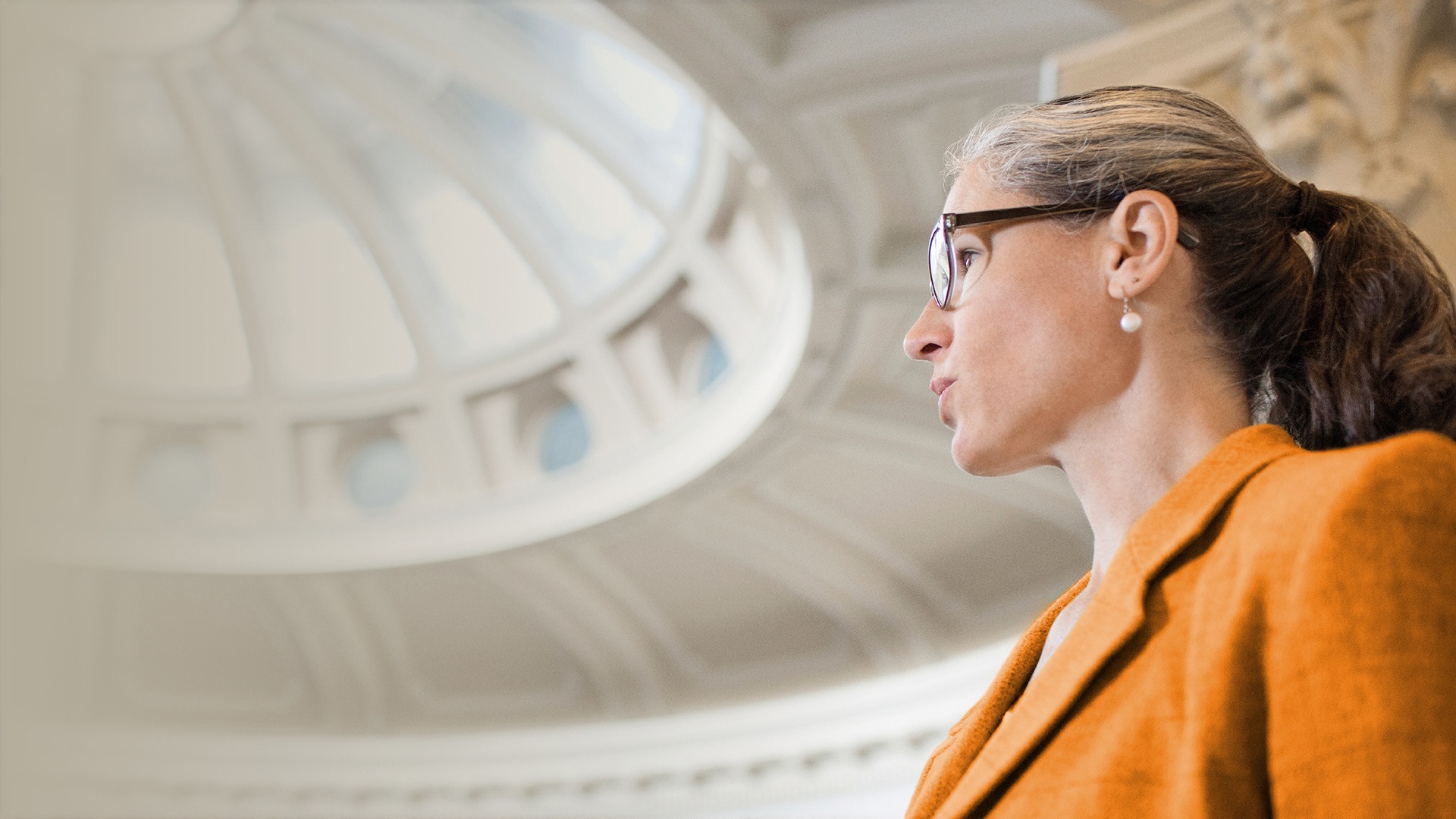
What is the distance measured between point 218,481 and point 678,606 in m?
5.29

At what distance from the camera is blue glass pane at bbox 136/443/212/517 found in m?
12.9

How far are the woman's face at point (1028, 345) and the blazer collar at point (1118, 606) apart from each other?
0.21m

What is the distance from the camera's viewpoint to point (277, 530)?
12594mm

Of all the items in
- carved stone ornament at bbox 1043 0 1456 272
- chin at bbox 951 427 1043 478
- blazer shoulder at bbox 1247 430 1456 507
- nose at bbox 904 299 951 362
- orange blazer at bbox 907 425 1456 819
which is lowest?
orange blazer at bbox 907 425 1456 819

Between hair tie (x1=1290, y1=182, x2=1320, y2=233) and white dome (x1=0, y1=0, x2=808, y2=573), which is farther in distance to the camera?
white dome (x1=0, y1=0, x2=808, y2=573)

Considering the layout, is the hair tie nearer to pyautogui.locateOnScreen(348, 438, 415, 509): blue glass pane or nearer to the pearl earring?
the pearl earring

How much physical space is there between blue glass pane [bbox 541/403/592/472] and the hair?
34.1 feet

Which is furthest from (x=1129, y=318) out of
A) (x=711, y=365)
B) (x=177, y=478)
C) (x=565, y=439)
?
(x=177, y=478)

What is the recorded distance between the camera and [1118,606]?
1.24 meters

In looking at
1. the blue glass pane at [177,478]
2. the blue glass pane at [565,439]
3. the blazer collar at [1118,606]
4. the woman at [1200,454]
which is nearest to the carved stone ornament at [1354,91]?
the woman at [1200,454]

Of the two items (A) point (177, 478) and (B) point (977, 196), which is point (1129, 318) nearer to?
(B) point (977, 196)

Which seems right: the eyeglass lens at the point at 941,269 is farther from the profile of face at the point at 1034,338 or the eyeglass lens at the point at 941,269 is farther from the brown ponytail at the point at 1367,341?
the brown ponytail at the point at 1367,341

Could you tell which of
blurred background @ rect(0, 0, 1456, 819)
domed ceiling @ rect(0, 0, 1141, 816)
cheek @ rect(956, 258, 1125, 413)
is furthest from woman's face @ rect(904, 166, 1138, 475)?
domed ceiling @ rect(0, 0, 1141, 816)

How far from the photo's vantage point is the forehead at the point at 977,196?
164 cm
